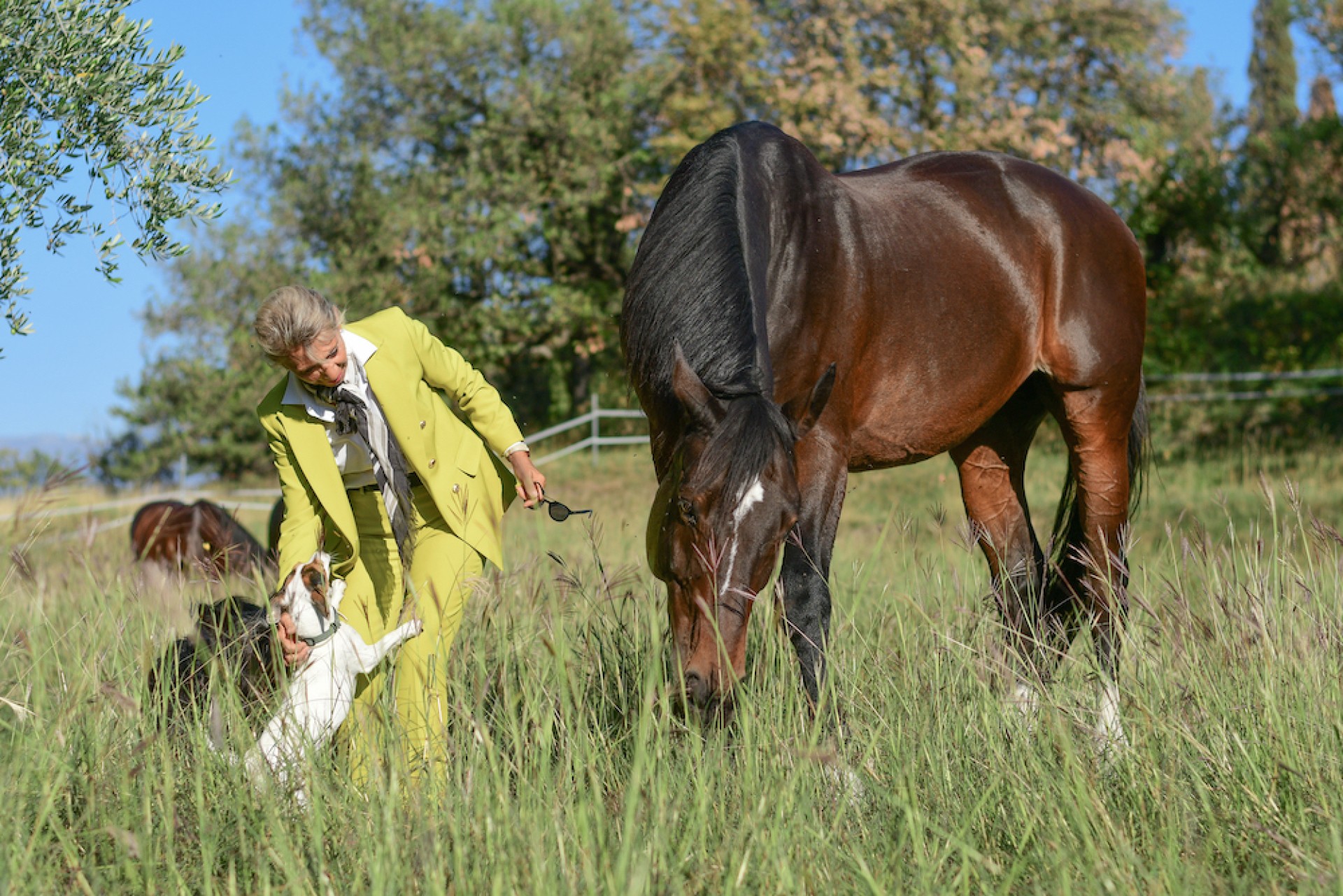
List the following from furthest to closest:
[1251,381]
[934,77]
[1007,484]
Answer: [934,77]
[1251,381]
[1007,484]

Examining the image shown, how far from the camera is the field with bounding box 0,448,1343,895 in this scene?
2.46 metres

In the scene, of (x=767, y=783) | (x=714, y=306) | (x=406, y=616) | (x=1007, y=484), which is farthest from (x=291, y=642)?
(x=1007, y=484)

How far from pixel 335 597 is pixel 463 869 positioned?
149 centimetres

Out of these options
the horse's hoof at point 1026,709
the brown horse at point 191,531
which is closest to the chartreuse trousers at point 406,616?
the horse's hoof at point 1026,709

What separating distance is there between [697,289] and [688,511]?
991 mm

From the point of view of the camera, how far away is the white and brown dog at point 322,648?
134 inches

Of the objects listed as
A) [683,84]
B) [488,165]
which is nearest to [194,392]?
[488,165]

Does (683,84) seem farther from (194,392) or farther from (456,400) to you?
(456,400)

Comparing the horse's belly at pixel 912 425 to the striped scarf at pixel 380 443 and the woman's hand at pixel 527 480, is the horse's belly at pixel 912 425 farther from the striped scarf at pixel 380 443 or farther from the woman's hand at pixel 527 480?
the striped scarf at pixel 380 443

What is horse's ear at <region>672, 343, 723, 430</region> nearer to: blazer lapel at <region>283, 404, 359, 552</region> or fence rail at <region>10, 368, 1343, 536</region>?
blazer lapel at <region>283, 404, 359, 552</region>

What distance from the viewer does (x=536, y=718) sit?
9.23 ft

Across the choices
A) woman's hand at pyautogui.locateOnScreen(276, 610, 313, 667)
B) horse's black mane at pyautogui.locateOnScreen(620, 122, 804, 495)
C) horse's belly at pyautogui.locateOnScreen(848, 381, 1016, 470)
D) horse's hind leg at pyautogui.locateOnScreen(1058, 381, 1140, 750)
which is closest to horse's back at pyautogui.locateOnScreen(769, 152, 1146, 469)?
horse's belly at pyautogui.locateOnScreen(848, 381, 1016, 470)

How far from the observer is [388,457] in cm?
405

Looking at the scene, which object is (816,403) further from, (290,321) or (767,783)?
(290,321)
